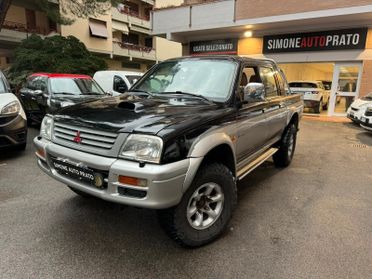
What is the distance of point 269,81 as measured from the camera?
4375 mm

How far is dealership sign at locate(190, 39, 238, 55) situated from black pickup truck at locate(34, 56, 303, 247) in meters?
11.2

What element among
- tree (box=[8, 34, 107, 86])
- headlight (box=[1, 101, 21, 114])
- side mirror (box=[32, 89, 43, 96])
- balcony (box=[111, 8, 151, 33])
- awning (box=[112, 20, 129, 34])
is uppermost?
balcony (box=[111, 8, 151, 33])

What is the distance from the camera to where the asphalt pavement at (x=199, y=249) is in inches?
95.0

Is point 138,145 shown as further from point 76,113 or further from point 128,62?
A: point 128,62

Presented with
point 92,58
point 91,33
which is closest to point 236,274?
point 92,58

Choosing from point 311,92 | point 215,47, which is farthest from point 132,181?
point 215,47

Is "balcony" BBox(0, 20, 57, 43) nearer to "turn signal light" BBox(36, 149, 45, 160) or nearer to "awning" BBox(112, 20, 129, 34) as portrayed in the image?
"awning" BBox(112, 20, 129, 34)

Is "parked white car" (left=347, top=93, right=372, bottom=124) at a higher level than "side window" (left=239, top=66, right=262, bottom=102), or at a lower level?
lower

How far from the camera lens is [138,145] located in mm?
2240

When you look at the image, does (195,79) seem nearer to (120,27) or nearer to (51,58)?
(51,58)

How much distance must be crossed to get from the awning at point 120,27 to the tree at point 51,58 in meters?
10.4

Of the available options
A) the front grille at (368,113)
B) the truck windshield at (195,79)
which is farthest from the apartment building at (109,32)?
the truck windshield at (195,79)

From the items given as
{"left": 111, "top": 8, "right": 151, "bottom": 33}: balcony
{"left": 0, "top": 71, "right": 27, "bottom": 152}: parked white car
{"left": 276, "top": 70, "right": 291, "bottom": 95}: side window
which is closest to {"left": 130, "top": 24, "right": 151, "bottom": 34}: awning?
{"left": 111, "top": 8, "right": 151, "bottom": 33}: balcony

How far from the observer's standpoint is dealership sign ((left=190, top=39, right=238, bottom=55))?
14.4m
